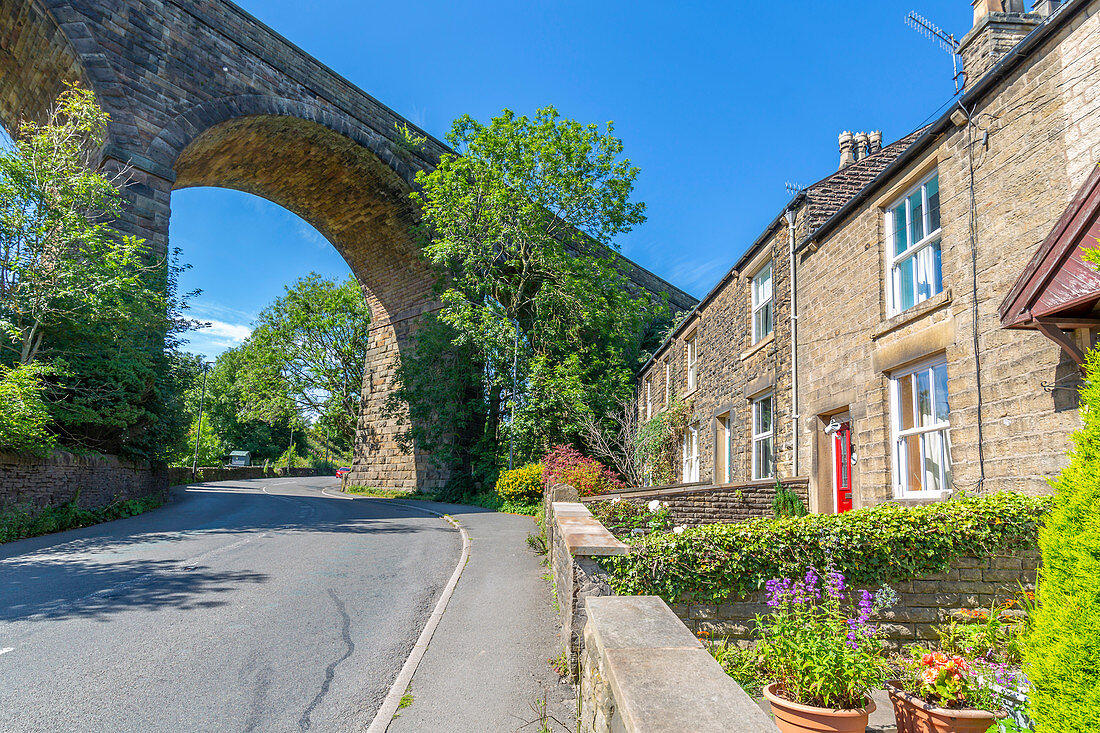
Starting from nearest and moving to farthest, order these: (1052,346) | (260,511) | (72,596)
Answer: (1052,346), (72,596), (260,511)

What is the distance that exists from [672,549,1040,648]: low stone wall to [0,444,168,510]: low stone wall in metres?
12.4

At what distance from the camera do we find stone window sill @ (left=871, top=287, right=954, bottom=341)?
22.8 feet

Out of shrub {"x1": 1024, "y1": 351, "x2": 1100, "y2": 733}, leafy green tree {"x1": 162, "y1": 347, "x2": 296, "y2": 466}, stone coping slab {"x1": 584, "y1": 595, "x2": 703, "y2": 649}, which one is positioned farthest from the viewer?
leafy green tree {"x1": 162, "y1": 347, "x2": 296, "y2": 466}

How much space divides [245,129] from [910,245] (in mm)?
18862


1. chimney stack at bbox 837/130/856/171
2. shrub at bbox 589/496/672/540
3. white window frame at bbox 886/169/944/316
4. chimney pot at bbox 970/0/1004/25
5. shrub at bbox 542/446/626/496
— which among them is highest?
chimney stack at bbox 837/130/856/171

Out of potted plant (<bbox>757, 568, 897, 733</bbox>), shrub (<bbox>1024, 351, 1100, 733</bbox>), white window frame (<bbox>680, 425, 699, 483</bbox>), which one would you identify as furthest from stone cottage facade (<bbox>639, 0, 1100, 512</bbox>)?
white window frame (<bbox>680, 425, 699, 483</bbox>)

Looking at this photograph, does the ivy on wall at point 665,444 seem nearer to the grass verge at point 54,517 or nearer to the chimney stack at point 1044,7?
the chimney stack at point 1044,7

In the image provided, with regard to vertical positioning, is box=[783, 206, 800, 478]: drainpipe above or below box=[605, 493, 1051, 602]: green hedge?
above

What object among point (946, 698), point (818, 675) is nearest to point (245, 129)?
point (818, 675)

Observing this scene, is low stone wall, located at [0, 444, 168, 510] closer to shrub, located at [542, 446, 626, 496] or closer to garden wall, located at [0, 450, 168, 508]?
garden wall, located at [0, 450, 168, 508]

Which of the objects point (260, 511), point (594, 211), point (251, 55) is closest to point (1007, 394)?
point (260, 511)

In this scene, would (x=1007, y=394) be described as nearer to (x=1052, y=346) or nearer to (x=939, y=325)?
(x=1052, y=346)

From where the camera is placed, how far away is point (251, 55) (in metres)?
18.8

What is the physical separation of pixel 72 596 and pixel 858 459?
9.35m
